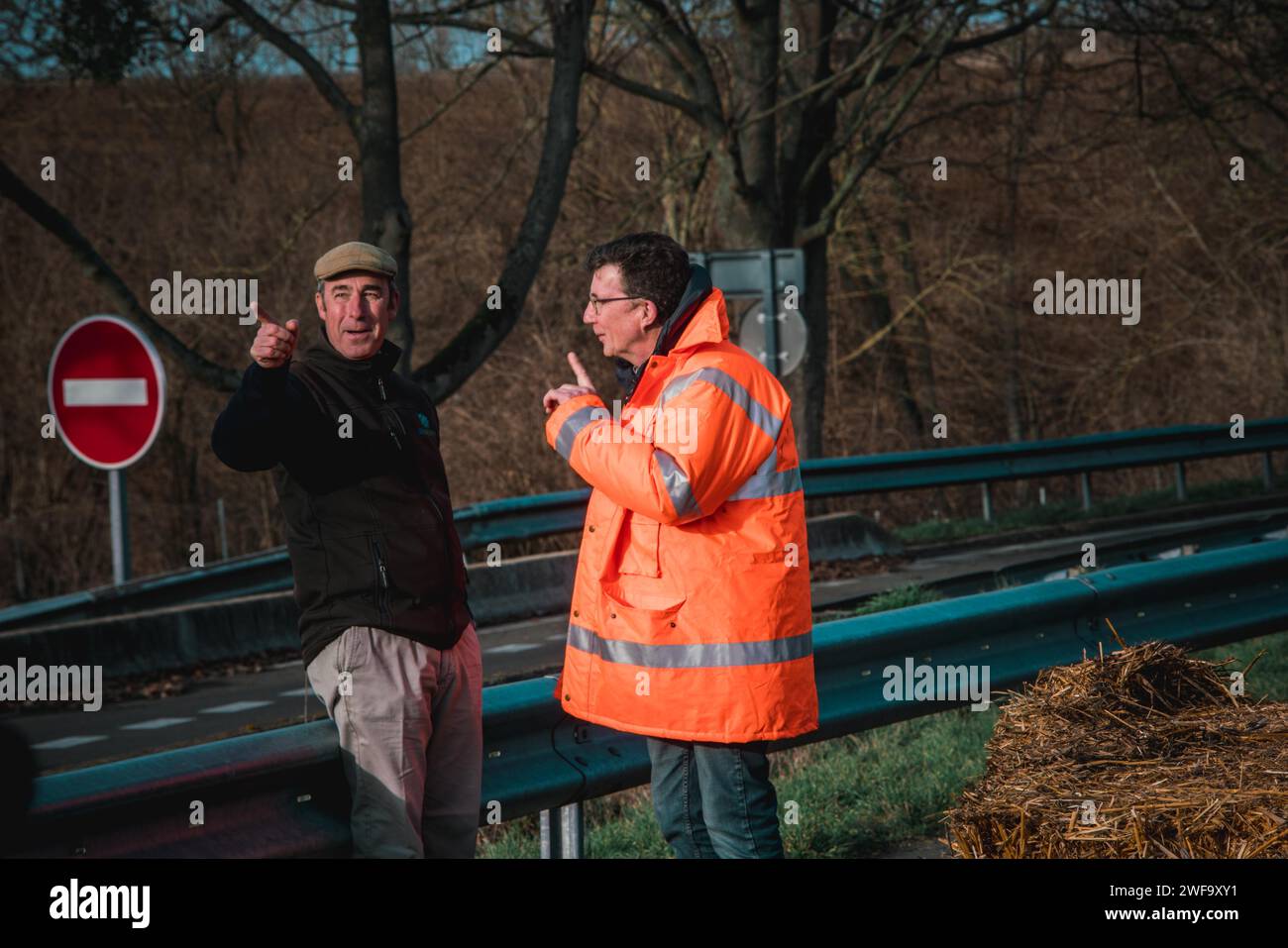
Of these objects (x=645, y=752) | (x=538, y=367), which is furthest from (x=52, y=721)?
(x=538, y=367)

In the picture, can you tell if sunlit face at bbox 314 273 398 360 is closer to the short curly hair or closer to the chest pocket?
the short curly hair

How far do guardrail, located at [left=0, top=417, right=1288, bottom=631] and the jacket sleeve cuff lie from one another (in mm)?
6639

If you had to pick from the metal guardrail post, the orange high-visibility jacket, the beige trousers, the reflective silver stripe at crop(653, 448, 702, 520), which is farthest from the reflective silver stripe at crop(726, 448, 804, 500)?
the metal guardrail post

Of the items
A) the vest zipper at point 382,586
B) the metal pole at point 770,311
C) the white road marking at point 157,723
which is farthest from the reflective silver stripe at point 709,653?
the metal pole at point 770,311

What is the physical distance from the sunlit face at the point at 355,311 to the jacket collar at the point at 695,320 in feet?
2.03

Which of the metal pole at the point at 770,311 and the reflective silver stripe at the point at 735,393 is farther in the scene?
the metal pole at the point at 770,311

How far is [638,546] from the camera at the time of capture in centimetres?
399

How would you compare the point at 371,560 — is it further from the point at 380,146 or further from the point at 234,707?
the point at 380,146

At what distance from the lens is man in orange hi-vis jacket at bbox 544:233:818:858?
3846mm

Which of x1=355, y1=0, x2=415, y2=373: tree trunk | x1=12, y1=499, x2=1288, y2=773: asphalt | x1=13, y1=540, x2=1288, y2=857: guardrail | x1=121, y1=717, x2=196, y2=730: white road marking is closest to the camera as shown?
x1=13, y1=540, x2=1288, y2=857: guardrail

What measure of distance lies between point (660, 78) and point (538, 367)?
607 cm

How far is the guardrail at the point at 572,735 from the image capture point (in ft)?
11.0

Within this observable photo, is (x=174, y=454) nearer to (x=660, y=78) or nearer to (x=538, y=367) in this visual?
(x=538, y=367)

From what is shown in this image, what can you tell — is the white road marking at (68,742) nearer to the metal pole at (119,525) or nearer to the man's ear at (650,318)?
the metal pole at (119,525)
